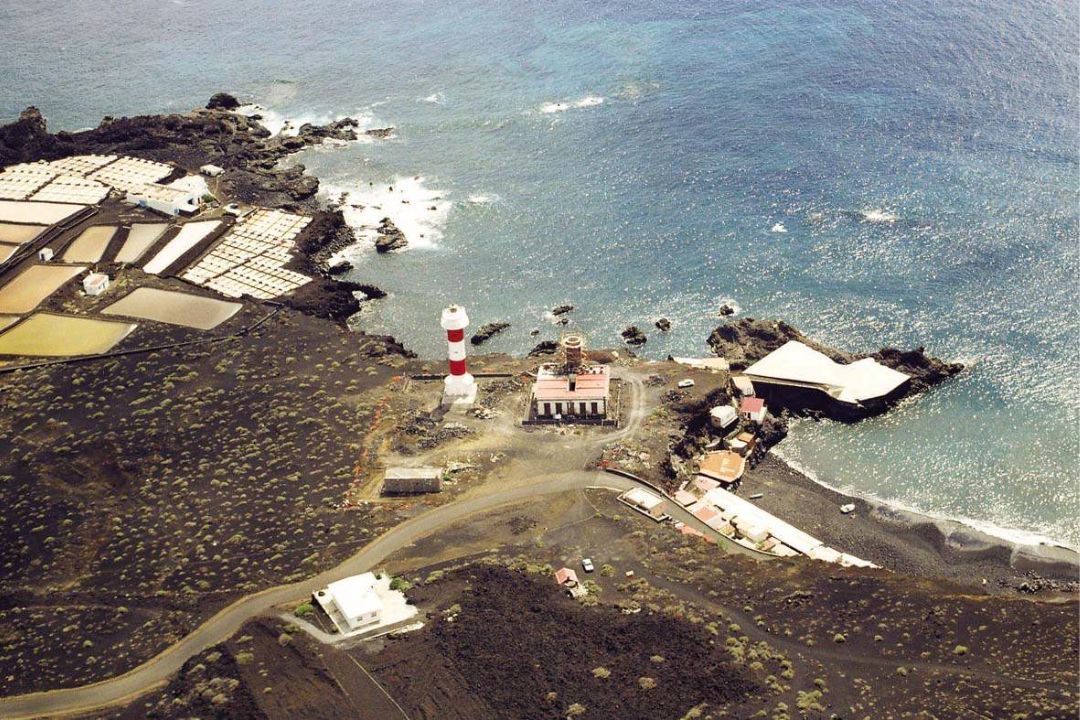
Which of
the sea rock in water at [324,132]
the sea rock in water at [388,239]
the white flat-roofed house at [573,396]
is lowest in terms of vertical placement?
the white flat-roofed house at [573,396]

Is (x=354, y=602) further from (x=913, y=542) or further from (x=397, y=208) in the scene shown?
(x=397, y=208)

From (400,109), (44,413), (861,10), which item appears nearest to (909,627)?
(44,413)

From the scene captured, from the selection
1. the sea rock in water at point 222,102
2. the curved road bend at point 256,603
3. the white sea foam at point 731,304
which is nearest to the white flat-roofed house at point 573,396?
the curved road bend at point 256,603

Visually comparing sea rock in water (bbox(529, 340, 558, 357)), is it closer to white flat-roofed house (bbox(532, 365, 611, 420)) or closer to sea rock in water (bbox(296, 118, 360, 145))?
white flat-roofed house (bbox(532, 365, 611, 420))

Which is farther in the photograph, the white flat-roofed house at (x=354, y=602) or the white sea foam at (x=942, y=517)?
the white sea foam at (x=942, y=517)

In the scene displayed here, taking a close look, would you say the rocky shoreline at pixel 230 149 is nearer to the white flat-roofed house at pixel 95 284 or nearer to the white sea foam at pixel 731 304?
the white flat-roofed house at pixel 95 284

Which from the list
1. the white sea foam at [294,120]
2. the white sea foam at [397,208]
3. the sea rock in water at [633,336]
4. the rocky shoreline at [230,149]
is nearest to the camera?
the sea rock in water at [633,336]

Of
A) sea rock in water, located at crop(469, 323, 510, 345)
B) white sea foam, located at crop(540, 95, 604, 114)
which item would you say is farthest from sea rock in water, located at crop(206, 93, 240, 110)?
sea rock in water, located at crop(469, 323, 510, 345)

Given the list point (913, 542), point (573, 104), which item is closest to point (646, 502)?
point (913, 542)
